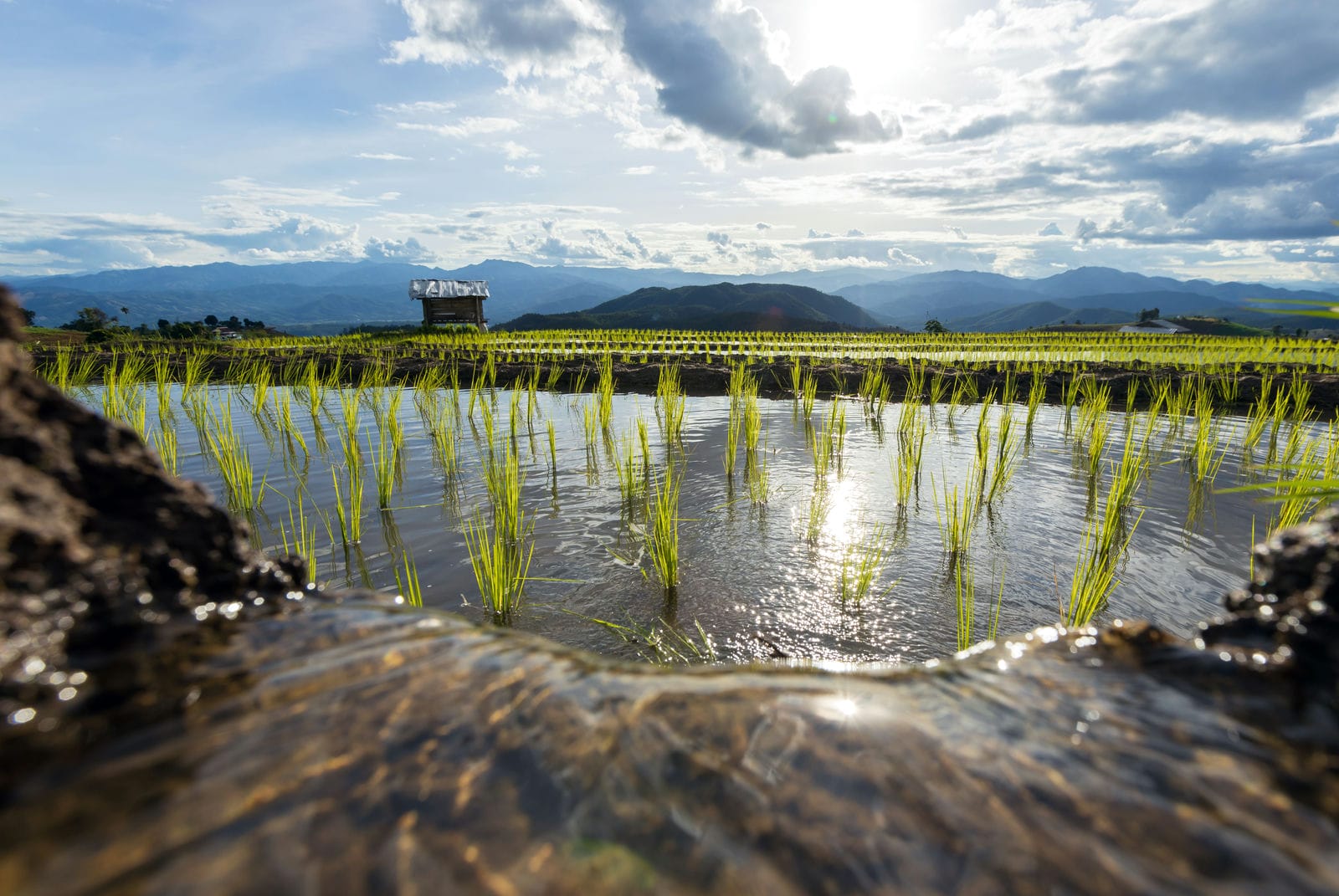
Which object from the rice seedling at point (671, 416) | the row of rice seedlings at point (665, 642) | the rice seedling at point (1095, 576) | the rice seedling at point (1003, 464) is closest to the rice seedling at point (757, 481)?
the rice seedling at point (671, 416)

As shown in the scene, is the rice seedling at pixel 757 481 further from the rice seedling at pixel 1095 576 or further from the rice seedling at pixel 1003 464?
the rice seedling at pixel 1095 576

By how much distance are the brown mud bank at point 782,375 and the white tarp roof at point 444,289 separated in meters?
21.2

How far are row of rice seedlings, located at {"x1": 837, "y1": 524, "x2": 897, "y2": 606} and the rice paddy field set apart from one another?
0.03 meters

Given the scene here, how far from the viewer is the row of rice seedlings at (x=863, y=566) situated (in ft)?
10.7

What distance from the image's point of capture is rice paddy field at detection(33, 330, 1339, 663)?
3135 mm

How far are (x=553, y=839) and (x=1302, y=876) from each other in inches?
53.9

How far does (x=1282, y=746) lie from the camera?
1.28 meters

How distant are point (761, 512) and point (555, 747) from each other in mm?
3455

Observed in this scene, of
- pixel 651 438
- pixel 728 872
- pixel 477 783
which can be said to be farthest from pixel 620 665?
pixel 651 438

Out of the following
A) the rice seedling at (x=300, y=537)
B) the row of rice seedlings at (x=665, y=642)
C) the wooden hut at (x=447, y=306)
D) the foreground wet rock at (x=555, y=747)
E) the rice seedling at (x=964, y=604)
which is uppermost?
the wooden hut at (x=447, y=306)

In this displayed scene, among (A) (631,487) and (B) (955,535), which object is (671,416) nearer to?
(A) (631,487)

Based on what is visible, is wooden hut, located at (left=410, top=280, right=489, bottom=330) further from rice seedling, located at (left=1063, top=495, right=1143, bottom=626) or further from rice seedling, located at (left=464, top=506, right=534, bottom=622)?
rice seedling, located at (left=1063, top=495, right=1143, bottom=626)

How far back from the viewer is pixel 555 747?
1.43 meters

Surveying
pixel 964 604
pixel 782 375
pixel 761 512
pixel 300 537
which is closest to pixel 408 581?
pixel 300 537
